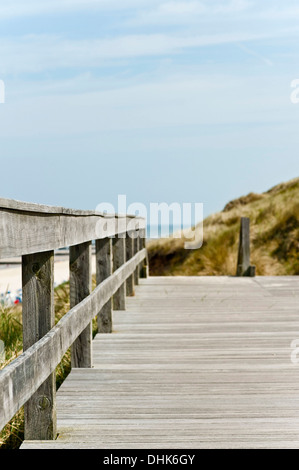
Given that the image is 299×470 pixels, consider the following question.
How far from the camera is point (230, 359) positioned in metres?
5.43

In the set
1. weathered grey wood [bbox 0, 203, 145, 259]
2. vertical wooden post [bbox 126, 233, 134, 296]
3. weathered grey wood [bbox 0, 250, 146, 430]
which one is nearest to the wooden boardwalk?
weathered grey wood [bbox 0, 250, 146, 430]

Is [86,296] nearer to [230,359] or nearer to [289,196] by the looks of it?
[230,359]

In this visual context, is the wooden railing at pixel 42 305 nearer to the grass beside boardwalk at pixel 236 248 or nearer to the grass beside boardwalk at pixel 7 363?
the grass beside boardwalk at pixel 7 363

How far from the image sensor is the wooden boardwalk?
12.0 feet

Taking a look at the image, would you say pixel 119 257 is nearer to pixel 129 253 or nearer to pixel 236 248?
pixel 129 253

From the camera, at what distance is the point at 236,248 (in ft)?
57.2

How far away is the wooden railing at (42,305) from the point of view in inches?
107

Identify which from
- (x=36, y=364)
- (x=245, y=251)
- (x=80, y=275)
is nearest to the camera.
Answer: (x=36, y=364)

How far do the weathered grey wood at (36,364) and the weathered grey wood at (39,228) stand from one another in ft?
1.48

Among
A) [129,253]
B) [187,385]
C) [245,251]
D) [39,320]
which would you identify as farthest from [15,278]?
[39,320]

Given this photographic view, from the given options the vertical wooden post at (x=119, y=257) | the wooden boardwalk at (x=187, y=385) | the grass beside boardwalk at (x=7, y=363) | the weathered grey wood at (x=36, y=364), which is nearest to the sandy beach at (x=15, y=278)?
the vertical wooden post at (x=119, y=257)

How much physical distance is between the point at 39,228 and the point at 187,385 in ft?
6.61

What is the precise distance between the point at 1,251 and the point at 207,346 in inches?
145
